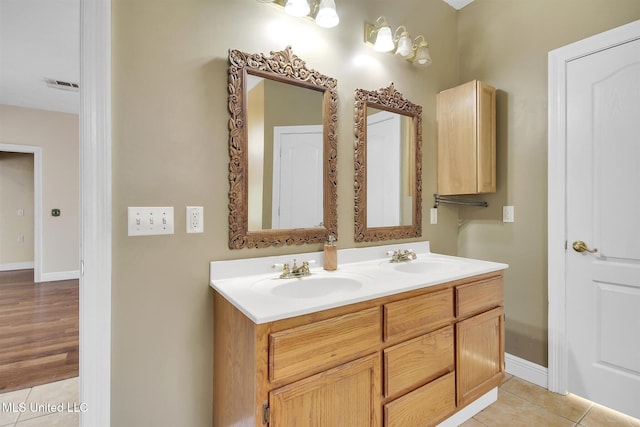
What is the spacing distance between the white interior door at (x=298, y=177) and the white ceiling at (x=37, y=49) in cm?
199

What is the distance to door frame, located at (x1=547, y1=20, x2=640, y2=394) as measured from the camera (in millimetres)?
1838

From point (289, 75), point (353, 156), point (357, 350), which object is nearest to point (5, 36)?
point (289, 75)

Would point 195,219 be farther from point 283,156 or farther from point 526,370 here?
point 526,370

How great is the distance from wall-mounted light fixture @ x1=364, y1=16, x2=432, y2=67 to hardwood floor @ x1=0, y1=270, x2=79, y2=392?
2.97 metres

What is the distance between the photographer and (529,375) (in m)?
2.00

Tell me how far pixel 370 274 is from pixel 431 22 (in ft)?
6.46

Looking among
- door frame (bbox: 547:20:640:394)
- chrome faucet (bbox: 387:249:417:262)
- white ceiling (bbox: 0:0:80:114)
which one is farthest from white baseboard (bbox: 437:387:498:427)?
white ceiling (bbox: 0:0:80:114)

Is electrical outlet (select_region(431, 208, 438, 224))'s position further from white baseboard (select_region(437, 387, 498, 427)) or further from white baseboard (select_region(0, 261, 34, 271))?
white baseboard (select_region(0, 261, 34, 271))

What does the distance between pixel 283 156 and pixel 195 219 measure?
56 centimetres

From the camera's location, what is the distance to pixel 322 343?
3.46ft

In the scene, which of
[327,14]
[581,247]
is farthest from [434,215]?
[327,14]

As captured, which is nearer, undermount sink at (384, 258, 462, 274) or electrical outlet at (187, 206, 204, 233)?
electrical outlet at (187, 206, 204, 233)

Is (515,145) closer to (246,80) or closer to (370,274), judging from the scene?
(370,274)

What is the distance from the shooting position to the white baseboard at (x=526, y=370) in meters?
1.94
